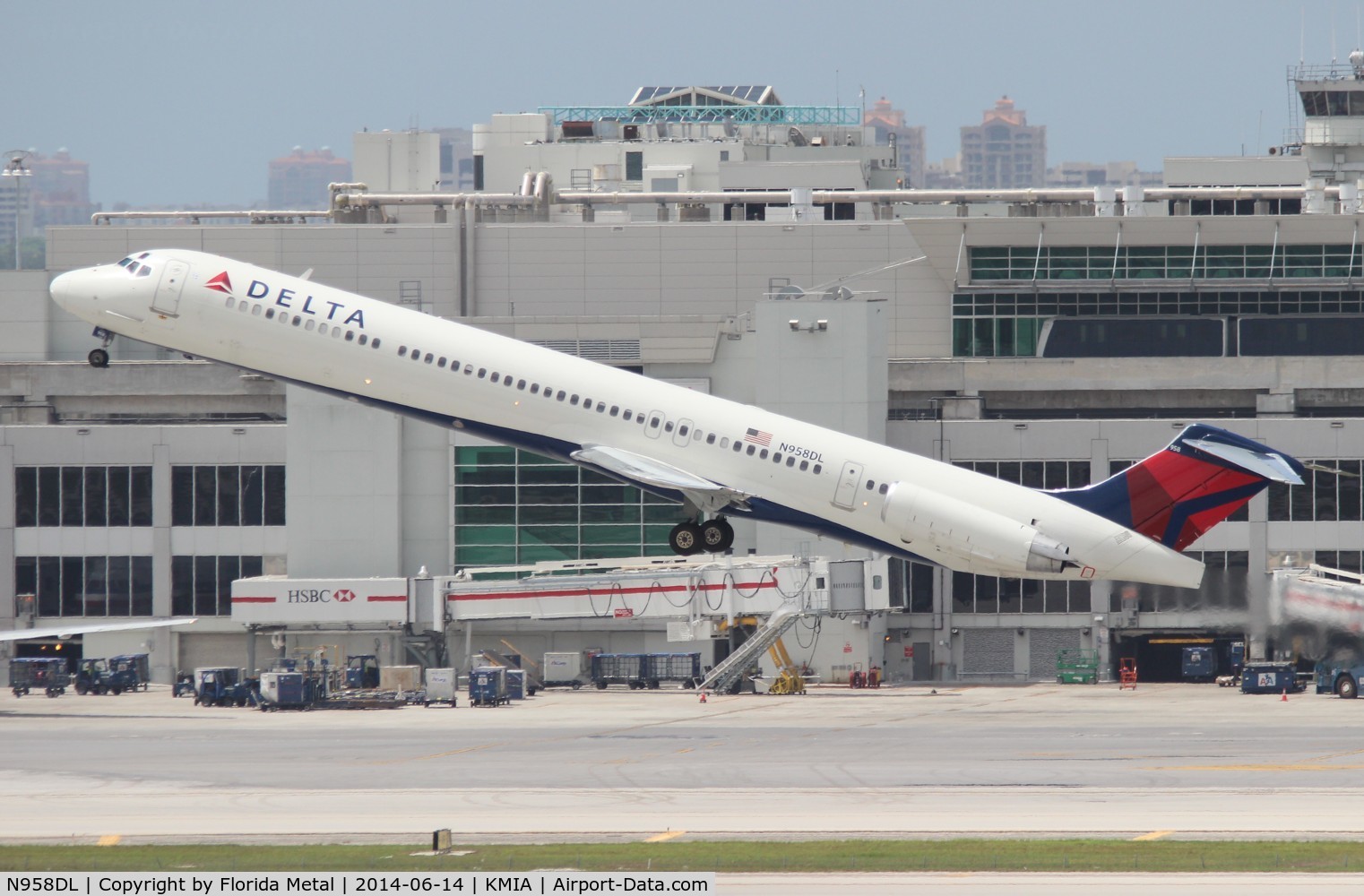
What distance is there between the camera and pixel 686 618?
3366 inches

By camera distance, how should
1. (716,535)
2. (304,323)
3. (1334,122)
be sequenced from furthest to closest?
1. (1334,122)
2. (716,535)
3. (304,323)

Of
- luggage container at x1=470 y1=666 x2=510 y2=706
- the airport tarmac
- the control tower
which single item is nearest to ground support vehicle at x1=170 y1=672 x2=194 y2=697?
the airport tarmac

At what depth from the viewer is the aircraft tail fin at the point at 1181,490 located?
5872 centimetres

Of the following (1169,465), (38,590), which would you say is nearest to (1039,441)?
(1169,465)

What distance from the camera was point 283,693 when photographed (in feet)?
251

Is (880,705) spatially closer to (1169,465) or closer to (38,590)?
(1169,465)

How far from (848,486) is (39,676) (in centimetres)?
4529

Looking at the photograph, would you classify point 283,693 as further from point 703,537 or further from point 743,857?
point 743,857

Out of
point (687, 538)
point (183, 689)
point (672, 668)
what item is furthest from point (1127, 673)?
point (183, 689)

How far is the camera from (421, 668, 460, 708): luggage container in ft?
260

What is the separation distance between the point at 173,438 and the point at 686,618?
27951 mm

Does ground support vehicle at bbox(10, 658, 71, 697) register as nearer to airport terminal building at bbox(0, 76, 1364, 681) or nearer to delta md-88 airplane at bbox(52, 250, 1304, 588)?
airport terminal building at bbox(0, 76, 1364, 681)

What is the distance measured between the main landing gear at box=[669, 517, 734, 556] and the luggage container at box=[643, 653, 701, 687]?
25.8 m

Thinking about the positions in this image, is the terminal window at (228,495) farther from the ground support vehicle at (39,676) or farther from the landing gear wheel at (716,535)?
the landing gear wheel at (716,535)
